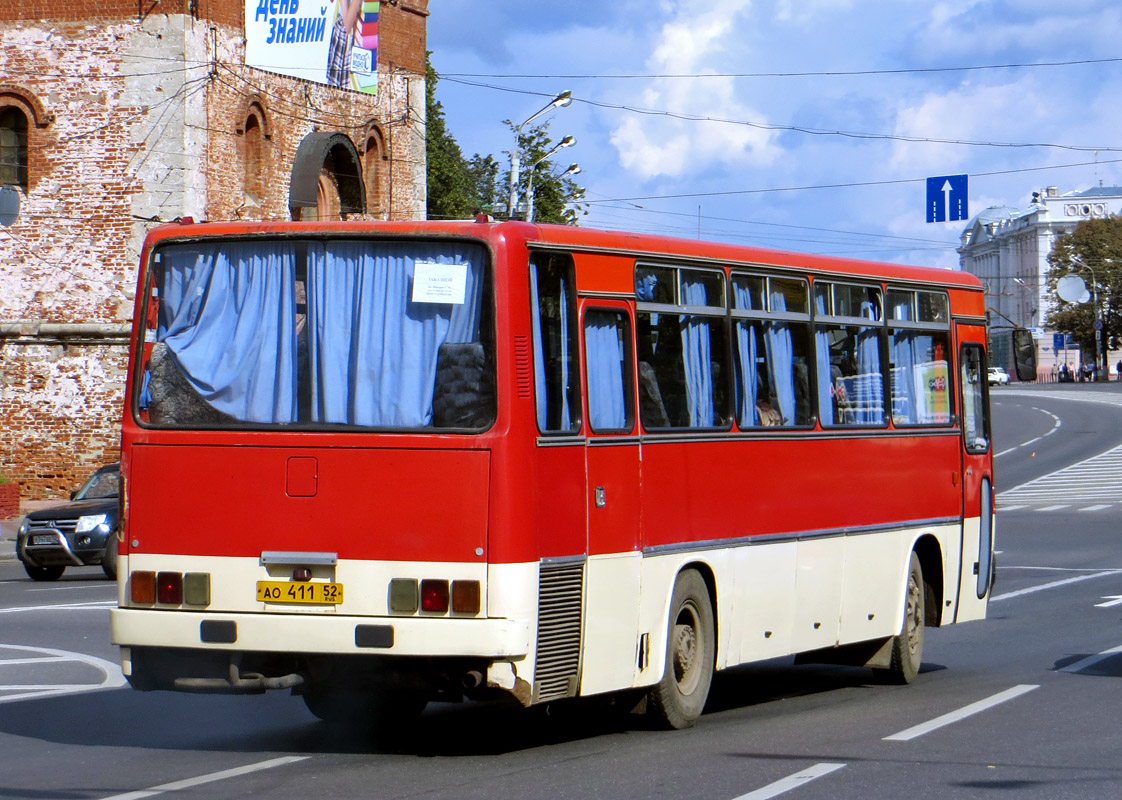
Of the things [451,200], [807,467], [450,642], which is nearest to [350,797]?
[450,642]

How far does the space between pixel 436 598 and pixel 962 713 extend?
4.08 meters

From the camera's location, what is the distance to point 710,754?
8961 millimetres

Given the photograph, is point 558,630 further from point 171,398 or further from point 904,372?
point 904,372

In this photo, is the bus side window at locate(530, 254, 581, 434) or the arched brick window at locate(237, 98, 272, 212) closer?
the bus side window at locate(530, 254, 581, 434)

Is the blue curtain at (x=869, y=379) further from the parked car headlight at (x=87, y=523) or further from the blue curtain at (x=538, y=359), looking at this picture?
the parked car headlight at (x=87, y=523)

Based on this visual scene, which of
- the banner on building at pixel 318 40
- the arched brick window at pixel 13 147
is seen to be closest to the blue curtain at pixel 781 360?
the banner on building at pixel 318 40

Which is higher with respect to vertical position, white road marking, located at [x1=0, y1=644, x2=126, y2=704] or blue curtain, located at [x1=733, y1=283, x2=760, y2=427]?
blue curtain, located at [x1=733, y1=283, x2=760, y2=427]

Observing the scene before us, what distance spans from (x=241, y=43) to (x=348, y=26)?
3242 millimetres

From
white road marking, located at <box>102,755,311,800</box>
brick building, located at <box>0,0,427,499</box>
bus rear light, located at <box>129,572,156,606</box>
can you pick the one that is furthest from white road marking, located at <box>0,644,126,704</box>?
brick building, located at <box>0,0,427,499</box>

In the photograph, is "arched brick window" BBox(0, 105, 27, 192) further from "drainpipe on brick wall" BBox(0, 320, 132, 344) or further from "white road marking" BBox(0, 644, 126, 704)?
"white road marking" BBox(0, 644, 126, 704)

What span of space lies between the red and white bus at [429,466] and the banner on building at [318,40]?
25749 millimetres

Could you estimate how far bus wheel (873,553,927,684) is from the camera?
12.7 m

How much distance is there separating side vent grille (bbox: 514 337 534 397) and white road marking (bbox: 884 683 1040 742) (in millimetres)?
2943

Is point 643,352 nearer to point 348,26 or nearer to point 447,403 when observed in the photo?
point 447,403
